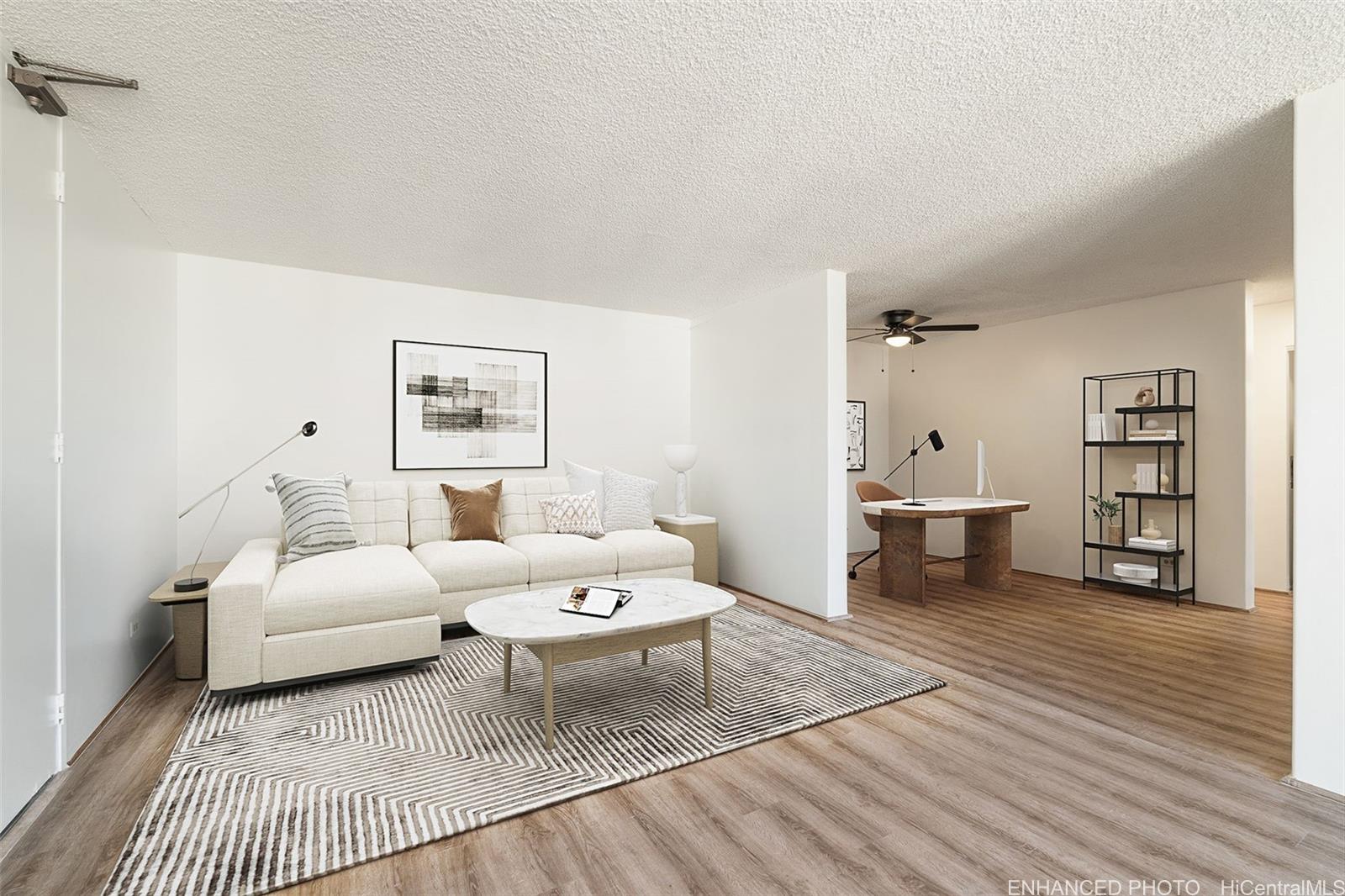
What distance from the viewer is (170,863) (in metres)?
1.76

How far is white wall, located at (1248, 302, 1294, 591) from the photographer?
518cm

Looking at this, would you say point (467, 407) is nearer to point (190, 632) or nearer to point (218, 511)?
point (218, 511)

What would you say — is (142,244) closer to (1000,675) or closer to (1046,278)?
(1000,675)

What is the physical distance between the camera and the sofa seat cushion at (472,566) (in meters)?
3.80

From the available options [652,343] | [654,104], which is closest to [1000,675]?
[654,104]

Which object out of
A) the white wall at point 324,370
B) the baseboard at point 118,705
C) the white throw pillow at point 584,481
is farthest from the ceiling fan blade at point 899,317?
the baseboard at point 118,705

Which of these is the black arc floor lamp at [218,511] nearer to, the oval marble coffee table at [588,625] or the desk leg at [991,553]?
the oval marble coffee table at [588,625]

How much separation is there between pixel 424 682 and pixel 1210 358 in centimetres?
603

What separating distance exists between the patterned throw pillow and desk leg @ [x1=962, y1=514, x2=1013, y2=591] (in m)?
3.34

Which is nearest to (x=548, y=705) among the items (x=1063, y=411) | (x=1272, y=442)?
(x=1063, y=411)

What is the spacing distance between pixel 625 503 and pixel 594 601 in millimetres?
2247

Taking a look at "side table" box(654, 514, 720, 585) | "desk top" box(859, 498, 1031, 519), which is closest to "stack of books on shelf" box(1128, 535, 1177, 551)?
"desk top" box(859, 498, 1031, 519)

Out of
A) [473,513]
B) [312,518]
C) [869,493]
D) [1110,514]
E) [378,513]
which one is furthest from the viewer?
[869,493]

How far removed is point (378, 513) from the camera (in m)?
4.30
